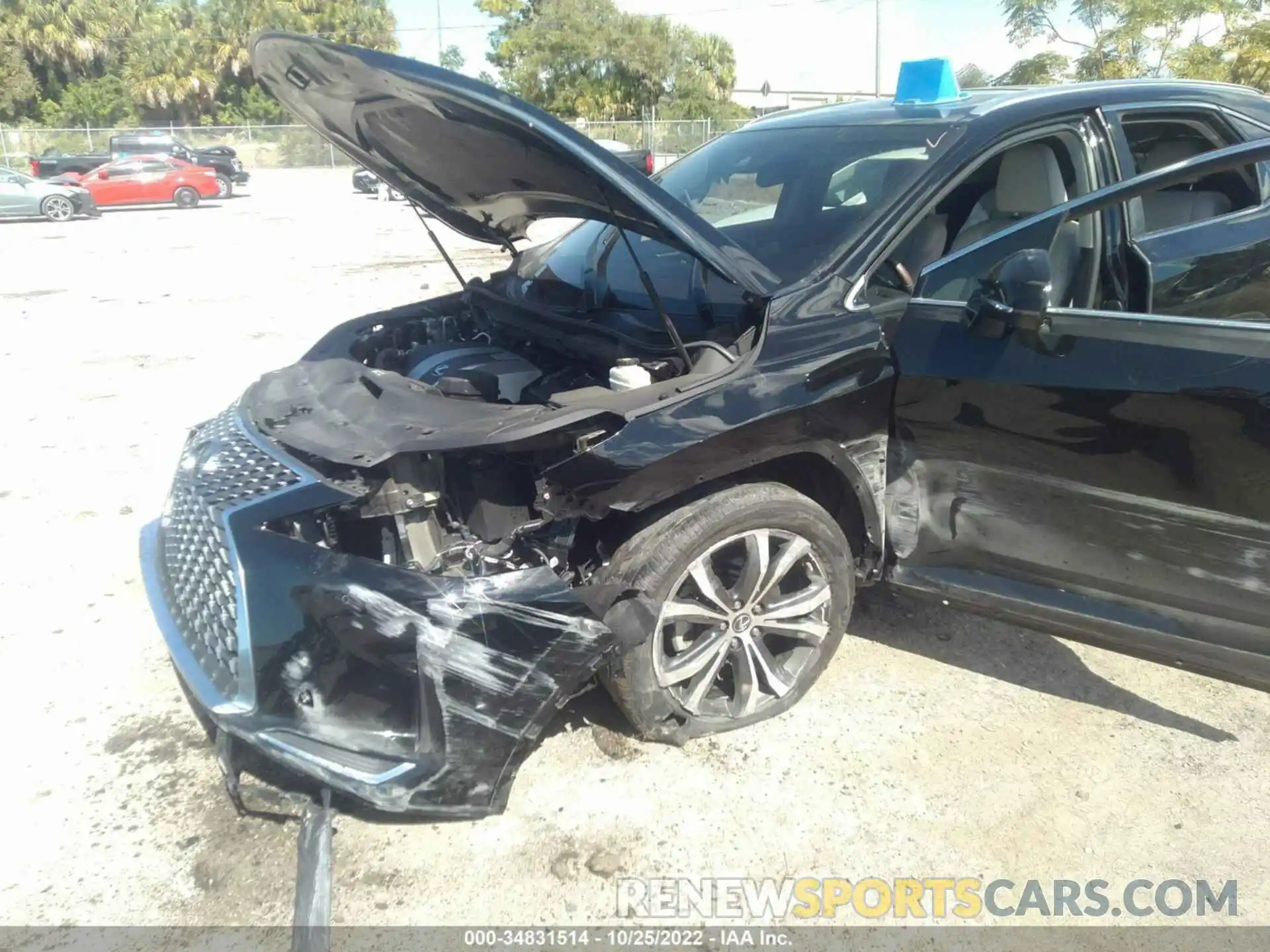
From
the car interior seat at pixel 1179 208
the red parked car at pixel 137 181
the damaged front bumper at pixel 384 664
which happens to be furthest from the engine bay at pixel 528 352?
the red parked car at pixel 137 181

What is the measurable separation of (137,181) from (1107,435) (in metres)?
27.0

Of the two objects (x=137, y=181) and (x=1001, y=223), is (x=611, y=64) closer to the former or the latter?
(x=137, y=181)

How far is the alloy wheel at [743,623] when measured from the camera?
2.76 metres

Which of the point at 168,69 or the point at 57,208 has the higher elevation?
the point at 168,69

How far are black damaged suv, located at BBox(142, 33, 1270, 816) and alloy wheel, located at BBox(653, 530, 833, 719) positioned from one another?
1 centimetres

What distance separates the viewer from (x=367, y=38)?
178 ft

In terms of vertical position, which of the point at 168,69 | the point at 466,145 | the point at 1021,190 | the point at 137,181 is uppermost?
the point at 168,69

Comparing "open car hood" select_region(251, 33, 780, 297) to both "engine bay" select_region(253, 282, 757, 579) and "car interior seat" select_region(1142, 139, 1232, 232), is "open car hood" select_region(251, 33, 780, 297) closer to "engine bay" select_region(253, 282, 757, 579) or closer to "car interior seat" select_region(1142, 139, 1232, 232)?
"engine bay" select_region(253, 282, 757, 579)

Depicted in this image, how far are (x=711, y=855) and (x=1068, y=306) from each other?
193cm

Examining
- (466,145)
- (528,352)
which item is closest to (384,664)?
(528,352)

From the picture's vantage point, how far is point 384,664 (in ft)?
7.66

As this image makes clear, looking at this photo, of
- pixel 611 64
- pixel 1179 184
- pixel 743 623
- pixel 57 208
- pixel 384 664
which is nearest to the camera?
pixel 384 664

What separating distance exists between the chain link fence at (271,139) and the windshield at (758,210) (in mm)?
24857

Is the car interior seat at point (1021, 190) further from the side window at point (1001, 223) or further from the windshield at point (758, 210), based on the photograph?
the windshield at point (758, 210)
